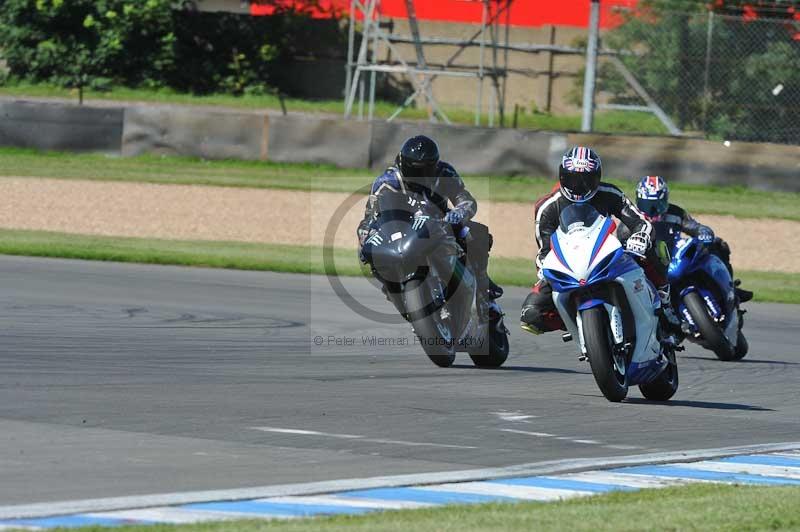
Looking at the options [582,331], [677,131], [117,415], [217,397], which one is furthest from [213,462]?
[677,131]

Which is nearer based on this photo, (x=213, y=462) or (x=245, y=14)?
(x=213, y=462)

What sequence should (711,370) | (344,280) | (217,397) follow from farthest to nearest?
→ (344,280) < (711,370) < (217,397)

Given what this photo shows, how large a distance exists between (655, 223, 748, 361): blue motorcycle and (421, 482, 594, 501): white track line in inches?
237

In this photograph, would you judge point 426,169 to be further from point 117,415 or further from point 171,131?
point 171,131

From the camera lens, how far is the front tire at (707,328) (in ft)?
39.8

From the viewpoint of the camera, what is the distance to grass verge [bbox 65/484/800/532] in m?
5.50

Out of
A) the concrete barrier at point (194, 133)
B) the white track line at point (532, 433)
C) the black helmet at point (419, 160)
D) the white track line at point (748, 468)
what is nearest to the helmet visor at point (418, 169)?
the black helmet at point (419, 160)

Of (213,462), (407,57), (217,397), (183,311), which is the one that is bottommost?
(407,57)

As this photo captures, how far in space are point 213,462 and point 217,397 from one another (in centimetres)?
209

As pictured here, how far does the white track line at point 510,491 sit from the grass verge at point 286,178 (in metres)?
16.9

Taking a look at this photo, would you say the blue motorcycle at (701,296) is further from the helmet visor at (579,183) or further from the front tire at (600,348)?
the front tire at (600,348)

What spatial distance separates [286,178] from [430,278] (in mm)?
15280

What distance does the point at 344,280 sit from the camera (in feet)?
57.7

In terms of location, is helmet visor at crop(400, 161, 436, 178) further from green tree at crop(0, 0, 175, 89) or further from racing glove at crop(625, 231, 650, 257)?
green tree at crop(0, 0, 175, 89)
